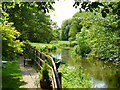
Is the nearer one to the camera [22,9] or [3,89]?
[3,89]

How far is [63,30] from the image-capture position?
5553 cm

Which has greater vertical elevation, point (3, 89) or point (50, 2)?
point (50, 2)

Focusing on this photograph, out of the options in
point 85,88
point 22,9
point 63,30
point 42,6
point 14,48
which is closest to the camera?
point 42,6

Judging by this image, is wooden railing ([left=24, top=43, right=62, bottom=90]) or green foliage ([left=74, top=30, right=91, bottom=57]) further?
green foliage ([left=74, top=30, right=91, bottom=57])

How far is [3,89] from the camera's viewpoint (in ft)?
17.5

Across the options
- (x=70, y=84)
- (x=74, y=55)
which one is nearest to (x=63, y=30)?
(x=74, y=55)

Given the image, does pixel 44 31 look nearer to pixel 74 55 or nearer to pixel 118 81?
pixel 74 55

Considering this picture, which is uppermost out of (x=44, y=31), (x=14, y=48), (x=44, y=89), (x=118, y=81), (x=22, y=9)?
(x=22, y=9)

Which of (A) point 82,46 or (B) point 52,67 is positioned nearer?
(B) point 52,67

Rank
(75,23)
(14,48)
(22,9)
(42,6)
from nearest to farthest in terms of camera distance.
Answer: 1. (42,6)
2. (14,48)
3. (22,9)
4. (75,23)

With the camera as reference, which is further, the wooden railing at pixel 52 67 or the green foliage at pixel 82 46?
the green foliage at pixel 82 46

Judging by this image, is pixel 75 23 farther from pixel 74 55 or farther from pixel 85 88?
pixel 85 88

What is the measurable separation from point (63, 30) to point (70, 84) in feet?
160

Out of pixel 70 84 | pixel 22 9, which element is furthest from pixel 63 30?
pixel 70 84
